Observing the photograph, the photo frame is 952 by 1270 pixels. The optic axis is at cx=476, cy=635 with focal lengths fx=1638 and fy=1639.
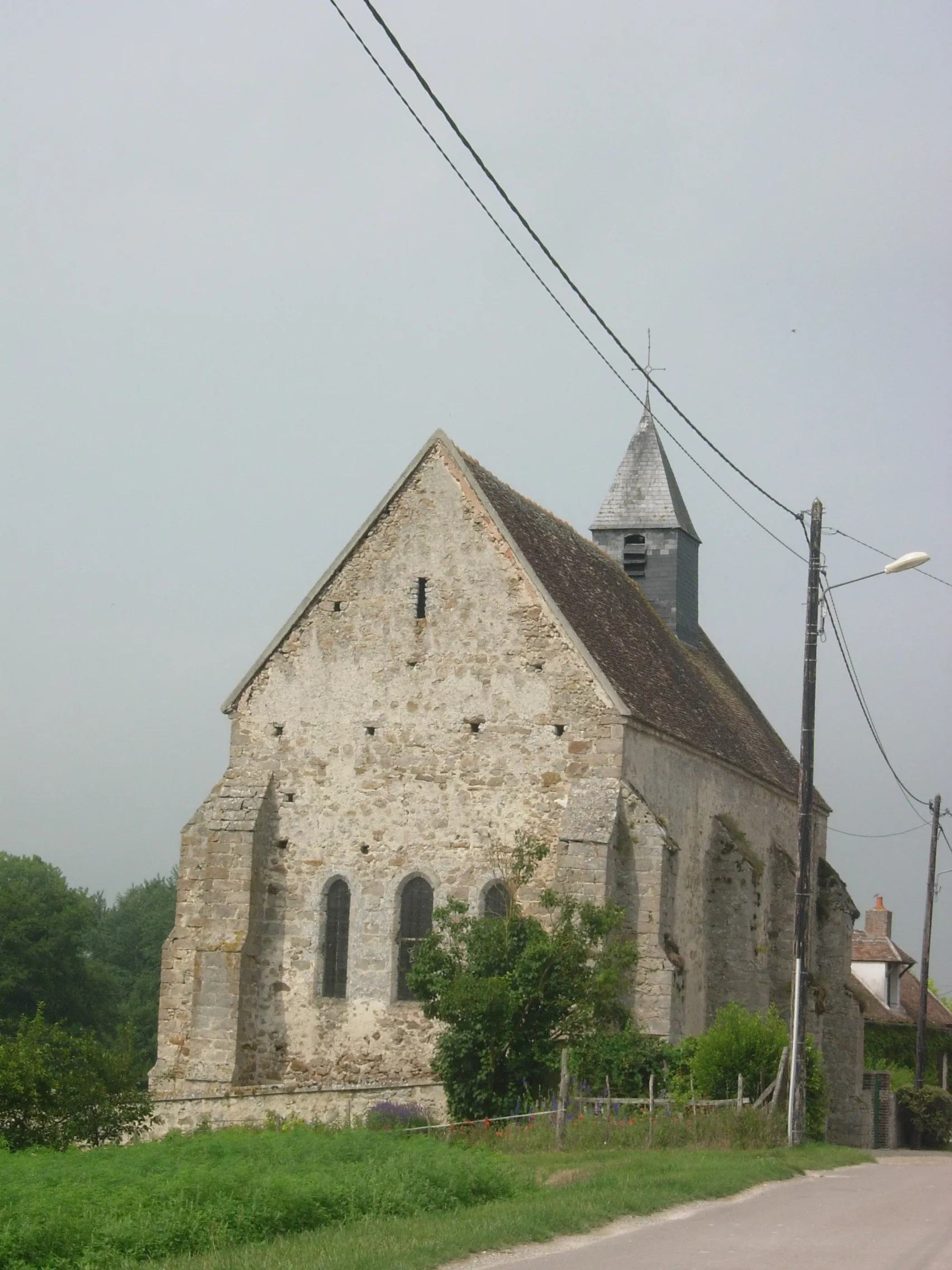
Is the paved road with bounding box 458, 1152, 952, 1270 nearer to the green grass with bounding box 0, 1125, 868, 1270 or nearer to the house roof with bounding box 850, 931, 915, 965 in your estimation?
the green grass with bounding box 0, 1125, 868, 1270

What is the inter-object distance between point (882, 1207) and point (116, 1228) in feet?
24.1

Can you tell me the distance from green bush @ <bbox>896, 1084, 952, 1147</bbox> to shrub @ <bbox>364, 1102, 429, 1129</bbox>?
17.2 m

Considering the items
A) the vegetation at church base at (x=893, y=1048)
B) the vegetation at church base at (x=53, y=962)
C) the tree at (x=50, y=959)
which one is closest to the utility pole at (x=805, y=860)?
the vegetation at church base at (x=893, y=1048)

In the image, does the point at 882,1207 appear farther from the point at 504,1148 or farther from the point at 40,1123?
the point at 40,1123

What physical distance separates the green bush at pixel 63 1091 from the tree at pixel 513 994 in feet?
15.5

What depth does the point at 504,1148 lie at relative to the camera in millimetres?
18766

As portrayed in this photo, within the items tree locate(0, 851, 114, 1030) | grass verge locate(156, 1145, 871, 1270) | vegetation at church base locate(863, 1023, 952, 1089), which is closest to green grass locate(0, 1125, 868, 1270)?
grass verge locate(156, 1145, 871, 1270)

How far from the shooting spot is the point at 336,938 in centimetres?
2559

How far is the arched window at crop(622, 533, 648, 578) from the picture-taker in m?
34.4

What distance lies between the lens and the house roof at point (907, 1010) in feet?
148

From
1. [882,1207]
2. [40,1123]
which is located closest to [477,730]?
[40,1123]

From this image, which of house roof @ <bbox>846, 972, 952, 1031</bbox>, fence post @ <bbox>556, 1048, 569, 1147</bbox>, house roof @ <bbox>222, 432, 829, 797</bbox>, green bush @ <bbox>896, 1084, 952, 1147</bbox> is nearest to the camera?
fence post @ <bbox>556, 1048, 569, 1147</bbox>

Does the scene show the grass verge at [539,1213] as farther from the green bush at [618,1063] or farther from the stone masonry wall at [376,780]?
the stone masonry wall at [376,780]

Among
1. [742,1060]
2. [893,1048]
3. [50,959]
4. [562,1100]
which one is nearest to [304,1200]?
[562,1100]
